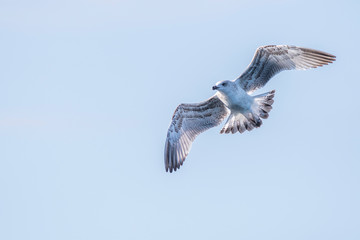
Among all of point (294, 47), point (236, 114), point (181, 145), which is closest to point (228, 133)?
point (236, 114)

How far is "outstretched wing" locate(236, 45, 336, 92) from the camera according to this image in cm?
1556

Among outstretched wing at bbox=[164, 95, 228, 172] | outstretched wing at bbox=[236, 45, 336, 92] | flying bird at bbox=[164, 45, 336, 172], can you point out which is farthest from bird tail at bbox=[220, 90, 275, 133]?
outstretched wing at bbox=[164, 95, 228, 172]

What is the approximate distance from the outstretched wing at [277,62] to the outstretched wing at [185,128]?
128cm

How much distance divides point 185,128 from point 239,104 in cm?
216

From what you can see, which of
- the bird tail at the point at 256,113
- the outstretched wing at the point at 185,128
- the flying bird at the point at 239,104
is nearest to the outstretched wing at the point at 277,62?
the flying bird at the point at 239,104

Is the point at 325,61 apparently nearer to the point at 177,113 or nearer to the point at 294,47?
the point at 294,47

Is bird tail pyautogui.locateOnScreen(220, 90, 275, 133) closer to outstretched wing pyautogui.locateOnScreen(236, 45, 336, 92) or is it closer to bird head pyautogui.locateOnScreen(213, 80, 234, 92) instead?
outstretched wing pyautogui.locateOnScreen(236, 45, 336, 92)

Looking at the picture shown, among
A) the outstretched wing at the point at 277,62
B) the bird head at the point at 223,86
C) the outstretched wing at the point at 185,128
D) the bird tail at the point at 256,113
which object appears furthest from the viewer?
the outstretched wing at the point at 185,128

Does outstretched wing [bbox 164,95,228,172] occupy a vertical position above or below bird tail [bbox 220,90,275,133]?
above

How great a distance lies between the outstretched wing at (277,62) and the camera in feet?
51.1

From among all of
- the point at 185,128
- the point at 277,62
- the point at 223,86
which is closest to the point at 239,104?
the point at 223,86

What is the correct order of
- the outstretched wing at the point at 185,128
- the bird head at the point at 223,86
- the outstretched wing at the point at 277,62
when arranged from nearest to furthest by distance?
the bird head at the point at 223,86, the outstretched wing at the point at 277,62, the outstretched wing at the point at 185,128

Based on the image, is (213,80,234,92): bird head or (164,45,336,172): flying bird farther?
(164,45,336,172): flying bird

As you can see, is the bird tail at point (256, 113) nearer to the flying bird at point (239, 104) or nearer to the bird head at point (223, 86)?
the flying bird at point (239, 104)
